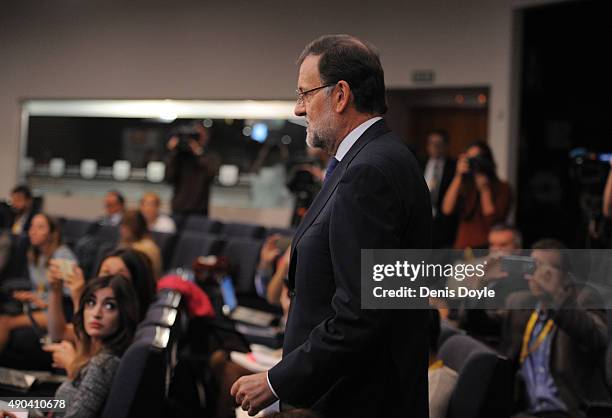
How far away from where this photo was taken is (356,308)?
1574mm

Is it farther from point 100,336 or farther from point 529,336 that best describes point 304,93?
point 529,336

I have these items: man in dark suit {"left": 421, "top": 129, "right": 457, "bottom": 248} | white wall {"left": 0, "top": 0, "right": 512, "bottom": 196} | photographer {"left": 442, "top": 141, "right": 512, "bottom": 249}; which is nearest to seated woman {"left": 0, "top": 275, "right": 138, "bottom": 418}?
man in dark suit {"left": 421, "top": 129, "right": 457, "bottom": 248}

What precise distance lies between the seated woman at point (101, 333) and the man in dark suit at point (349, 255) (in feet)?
3.12

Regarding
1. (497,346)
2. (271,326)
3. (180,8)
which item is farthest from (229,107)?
(497,346)

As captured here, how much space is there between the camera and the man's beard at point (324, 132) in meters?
1.75

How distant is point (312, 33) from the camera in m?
9.52

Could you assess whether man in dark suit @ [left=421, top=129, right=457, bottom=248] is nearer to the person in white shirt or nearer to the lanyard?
the lanyard

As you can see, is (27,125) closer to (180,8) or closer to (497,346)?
(180,8)

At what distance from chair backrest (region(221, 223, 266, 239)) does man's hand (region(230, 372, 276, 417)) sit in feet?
19.6

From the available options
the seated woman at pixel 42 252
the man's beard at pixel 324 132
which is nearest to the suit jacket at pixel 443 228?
the seated woman at pixel 42 252

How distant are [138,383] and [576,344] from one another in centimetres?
145

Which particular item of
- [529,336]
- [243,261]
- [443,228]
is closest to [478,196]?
[443,228]

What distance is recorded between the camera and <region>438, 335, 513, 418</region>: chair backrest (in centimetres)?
237

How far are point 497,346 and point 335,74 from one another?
5.97 feet
